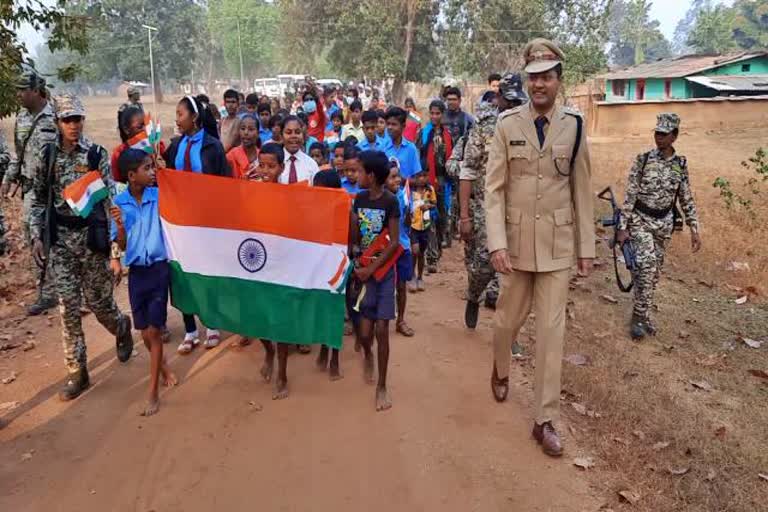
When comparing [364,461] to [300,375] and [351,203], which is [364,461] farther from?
[351,203]

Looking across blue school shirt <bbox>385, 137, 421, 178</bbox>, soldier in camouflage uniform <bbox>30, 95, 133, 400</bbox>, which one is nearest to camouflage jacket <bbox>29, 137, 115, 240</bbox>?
soldier in camouflage uniform <bbox>30, 95, 133, 400</bbox>

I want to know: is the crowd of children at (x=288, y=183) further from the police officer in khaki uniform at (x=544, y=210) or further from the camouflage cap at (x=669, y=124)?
the camouflage cap at (x=669, y=124)

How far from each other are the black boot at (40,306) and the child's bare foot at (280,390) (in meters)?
3.77

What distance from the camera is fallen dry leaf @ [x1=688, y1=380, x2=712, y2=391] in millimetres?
5167

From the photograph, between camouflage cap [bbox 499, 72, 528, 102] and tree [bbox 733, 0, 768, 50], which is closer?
camouflage cap [bbox 499, 72, 528, 102]

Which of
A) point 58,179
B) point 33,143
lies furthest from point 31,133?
point 58,179

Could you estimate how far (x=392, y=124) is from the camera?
6719mm

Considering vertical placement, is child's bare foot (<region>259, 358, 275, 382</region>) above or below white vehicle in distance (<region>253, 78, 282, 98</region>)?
below

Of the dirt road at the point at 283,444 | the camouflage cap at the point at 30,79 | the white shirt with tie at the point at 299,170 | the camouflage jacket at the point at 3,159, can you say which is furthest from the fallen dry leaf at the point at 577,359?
the camouflage cap at the point at 30,79

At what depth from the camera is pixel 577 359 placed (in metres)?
5.59

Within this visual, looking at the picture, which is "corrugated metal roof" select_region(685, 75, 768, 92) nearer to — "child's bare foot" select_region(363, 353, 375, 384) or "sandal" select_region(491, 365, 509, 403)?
"sandal" select_region(491, 365, 509, 403)

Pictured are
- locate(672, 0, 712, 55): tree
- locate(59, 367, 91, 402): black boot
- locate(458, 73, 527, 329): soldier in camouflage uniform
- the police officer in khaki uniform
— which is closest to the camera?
the police officer in khaki uniform

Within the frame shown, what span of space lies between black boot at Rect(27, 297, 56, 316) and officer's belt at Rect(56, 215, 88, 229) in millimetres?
2815

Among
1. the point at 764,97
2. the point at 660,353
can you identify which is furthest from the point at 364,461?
the point at 764,97
